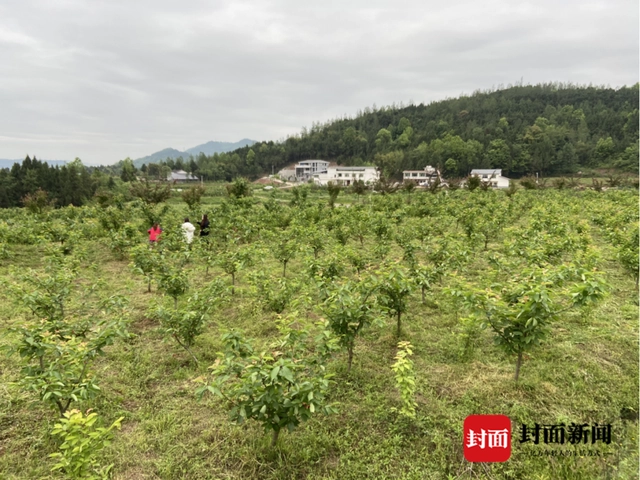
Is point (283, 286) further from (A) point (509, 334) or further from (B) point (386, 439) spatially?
(A) point (509, 334)

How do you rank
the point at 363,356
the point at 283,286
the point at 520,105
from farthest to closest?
the point at 520,105
the point at 283,286
the point at 363,356

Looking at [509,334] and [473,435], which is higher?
[509,334]

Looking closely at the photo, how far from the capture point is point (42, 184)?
39438 mm

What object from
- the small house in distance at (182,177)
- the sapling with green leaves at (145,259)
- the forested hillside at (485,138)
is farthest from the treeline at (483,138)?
the sapling with green leaves at (145,259)

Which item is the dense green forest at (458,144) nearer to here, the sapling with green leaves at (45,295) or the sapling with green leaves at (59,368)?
the sapling with green leaves at (45,295)

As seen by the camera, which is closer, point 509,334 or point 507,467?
point 507,467

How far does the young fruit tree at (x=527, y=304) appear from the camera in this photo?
146 inches

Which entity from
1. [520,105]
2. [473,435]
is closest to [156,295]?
[473,435]

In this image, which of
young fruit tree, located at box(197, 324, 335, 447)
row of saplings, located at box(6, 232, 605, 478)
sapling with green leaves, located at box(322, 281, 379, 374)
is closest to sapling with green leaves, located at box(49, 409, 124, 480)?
row of saplings, located at box(6, 232, 605, 478)

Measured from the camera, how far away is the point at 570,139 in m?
79.3

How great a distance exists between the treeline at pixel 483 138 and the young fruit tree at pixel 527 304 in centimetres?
7085

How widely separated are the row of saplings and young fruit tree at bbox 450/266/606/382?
0.01 metres

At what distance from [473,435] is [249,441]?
2562 mm

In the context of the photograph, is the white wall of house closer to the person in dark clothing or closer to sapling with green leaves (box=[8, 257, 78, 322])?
the person in dark clothing
